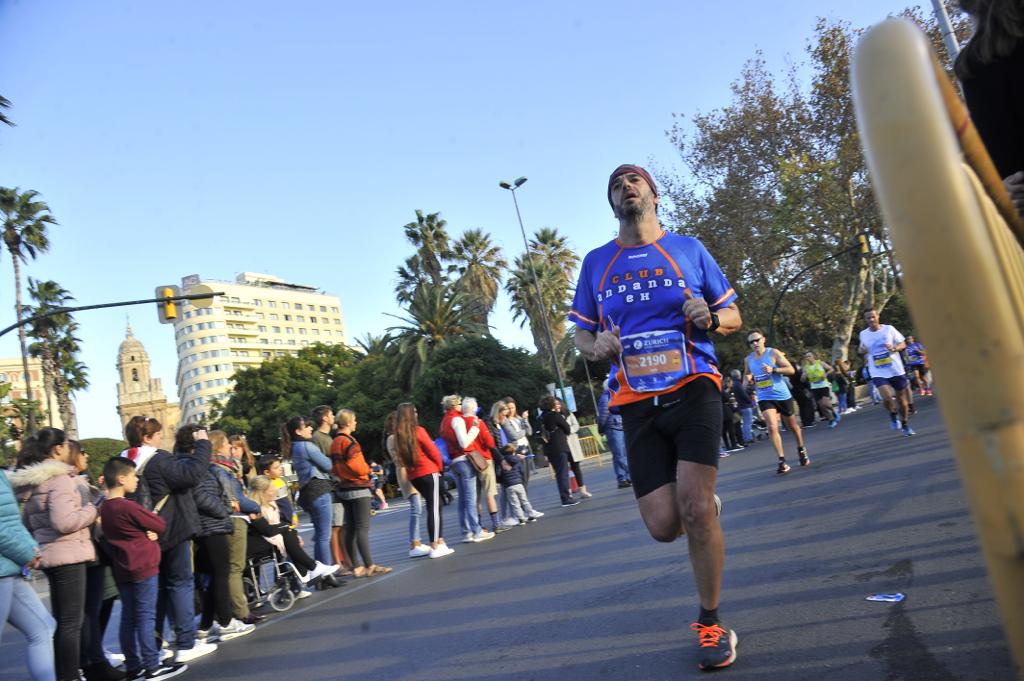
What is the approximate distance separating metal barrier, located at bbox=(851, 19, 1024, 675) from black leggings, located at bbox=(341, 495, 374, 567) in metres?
9.26

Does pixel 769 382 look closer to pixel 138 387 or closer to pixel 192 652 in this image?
pixel 192 652

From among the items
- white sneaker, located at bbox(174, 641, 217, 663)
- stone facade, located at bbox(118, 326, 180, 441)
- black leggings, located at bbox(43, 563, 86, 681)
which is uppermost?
stone facade, located at bbox(118, 326, 180, 441)

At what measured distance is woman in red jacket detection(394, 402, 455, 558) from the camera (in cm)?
1041

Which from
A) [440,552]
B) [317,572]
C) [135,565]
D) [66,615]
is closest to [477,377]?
[440,552]

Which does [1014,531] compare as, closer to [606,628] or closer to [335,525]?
[606,628]

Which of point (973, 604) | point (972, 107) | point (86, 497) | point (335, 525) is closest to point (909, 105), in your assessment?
point (972, 107)

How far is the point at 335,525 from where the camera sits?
34.1ft

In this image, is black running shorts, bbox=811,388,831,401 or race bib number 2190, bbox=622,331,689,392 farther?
black running shorts, bbox=811,388,831,401

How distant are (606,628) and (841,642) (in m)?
1.42

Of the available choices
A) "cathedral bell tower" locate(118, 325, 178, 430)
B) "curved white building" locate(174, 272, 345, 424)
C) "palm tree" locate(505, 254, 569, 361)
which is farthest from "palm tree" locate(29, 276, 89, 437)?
"cathedral bell tower" locate(118, 325, 178, 430)

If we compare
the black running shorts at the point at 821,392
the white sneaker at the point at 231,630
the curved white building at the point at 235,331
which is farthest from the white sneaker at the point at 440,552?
the curved white building at the point at 235,331

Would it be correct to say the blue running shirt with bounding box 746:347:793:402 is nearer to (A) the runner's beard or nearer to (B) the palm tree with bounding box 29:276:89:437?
(A) the runner's beard

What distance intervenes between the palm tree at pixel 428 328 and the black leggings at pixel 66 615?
141 feet

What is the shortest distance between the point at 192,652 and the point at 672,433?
471 centimetres
